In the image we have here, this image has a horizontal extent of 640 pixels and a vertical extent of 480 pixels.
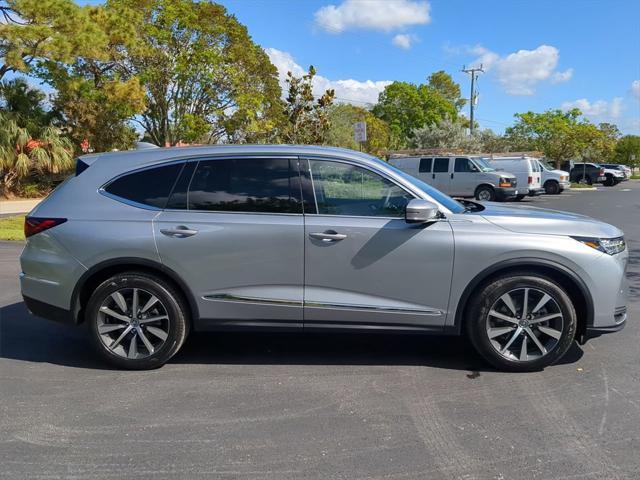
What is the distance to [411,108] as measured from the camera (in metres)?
72.7

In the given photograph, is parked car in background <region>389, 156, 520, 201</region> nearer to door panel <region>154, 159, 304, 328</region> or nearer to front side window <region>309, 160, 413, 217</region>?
front side window <region>309, 160, 413, 217</region>

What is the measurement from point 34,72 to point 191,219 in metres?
22.7

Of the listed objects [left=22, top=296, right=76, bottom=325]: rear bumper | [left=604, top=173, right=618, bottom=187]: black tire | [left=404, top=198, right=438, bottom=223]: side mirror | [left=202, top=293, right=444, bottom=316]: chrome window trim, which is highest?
[left=404, top=198, right=438, bottom=223]: side mirror

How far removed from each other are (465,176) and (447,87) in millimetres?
66789

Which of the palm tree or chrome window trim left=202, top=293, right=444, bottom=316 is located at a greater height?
the palm tree

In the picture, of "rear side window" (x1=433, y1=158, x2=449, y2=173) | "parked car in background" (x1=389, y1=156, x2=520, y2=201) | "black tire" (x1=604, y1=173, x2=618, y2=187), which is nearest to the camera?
"parked car in background" (x1=389, y1=156, x2=520, y2=201)

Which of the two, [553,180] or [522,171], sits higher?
[522,171]

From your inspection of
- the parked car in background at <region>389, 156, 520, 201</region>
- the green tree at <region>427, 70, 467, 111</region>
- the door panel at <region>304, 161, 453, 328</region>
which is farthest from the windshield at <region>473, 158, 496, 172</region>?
the green tree at <region>427, 70, 467, 111</region>

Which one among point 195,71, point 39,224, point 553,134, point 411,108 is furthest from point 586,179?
point 39,224

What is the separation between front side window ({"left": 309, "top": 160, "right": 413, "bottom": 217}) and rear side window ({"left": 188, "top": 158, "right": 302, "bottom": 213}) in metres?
0.19

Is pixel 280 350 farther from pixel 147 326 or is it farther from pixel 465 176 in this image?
pixel 465 176

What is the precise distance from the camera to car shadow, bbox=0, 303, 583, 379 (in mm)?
4695

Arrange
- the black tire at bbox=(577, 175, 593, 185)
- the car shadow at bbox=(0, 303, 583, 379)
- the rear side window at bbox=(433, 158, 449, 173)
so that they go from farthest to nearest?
the black tire at bbox=(577, 175, 593, 185), the rear side window at bbox=(433, 158, 449, 173), the car shadow at bbox=(0, 303, 583, 379)

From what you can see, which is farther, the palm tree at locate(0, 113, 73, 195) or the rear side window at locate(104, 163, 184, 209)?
the palm tree at locate(0, 113, 73, 195)
